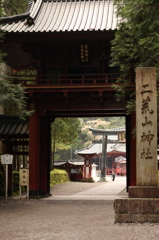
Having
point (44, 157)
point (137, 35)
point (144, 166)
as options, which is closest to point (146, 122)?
point (144, 166)

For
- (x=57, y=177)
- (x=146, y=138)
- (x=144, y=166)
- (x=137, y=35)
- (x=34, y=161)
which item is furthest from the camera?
(x=57, y=177)

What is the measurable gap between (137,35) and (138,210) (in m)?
6.46

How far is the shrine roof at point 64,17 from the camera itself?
1834 cm

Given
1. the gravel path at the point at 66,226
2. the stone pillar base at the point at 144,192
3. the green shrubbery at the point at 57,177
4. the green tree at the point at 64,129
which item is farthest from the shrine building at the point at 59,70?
the green shrubbery at the point at 57,177

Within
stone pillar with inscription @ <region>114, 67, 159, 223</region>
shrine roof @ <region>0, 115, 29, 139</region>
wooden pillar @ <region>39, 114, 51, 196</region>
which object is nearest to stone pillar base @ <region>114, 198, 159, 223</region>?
stone pillar with inscription @ <region>114, 67, 159, 223</region>

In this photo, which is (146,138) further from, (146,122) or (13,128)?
(13,128)

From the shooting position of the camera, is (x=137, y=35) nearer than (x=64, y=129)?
Yes

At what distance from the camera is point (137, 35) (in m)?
13.5

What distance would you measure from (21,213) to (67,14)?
12405 millimetres

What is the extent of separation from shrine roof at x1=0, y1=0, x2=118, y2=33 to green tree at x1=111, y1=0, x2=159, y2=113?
8.63ft

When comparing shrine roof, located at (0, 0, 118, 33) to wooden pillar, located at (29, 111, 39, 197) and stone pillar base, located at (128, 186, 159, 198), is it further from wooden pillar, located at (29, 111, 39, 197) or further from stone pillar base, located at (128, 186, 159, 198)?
stone pillar base, located at (128, 186, 159, 198)

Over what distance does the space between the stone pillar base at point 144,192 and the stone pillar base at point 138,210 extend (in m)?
0.21

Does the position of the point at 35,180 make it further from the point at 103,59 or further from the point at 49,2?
the point at 49,2

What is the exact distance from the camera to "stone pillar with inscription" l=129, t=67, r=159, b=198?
406 inches
